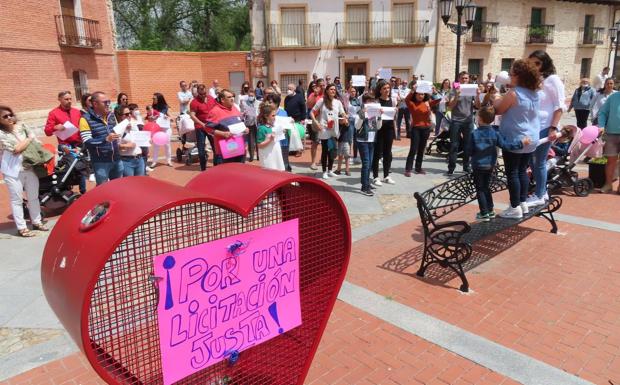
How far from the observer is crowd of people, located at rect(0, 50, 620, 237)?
478 centimetres

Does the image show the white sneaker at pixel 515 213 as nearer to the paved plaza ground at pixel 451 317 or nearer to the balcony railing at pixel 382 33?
the paved plaza ground at pixel 451 317

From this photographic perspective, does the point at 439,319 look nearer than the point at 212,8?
Yes

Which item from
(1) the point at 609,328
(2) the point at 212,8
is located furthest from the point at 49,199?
(2) the point at 212,8

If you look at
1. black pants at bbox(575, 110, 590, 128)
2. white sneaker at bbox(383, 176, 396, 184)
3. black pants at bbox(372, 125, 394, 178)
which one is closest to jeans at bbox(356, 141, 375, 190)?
black pants at bbox(372, 125, 394, 178)

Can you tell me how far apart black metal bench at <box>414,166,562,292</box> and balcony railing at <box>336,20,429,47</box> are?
876 inches

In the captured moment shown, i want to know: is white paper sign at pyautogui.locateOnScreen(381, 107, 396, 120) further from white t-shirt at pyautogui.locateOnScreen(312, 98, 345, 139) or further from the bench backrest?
the bench backrest

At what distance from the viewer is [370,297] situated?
13.6ft

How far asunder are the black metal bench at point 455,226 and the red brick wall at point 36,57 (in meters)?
Answer: 18.2

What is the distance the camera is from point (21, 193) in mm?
5977

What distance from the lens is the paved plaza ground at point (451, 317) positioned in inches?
122

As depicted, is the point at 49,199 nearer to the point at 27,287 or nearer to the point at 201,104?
the point at 27,287

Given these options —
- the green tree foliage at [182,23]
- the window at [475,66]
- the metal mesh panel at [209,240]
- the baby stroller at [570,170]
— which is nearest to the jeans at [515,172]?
the baby stroller at [570,170]

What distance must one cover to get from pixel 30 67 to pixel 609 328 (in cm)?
2116

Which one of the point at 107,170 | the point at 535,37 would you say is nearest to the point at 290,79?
the point at 535,37
